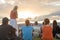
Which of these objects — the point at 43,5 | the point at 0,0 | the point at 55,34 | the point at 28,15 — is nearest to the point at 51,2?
the point at 43,5

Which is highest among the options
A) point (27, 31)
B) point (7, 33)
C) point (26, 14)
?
point (26, 14)

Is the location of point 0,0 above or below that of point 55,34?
above

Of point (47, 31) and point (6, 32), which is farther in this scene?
point (47, 31)

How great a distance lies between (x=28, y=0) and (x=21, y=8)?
70cm

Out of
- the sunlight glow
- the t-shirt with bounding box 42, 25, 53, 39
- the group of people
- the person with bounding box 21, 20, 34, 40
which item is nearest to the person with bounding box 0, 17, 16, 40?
the group of people

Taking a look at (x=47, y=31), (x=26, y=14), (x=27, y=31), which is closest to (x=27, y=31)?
(x=27, y=31)

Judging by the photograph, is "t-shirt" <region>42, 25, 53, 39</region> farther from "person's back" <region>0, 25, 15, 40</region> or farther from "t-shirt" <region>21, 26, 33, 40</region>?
"person's back" <region>0, 25, 15, 40</region>

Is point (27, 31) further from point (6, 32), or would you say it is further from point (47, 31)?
point (6, 32)

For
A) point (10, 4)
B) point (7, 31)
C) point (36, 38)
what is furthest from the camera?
point (10, 4)

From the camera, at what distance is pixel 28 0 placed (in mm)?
16891

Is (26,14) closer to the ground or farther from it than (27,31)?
farther from it

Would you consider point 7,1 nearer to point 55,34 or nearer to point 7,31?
point 55,34

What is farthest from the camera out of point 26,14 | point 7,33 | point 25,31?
point 26,14

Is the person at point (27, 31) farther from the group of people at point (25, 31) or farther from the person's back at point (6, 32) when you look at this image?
the person's back at point (6, 32)
